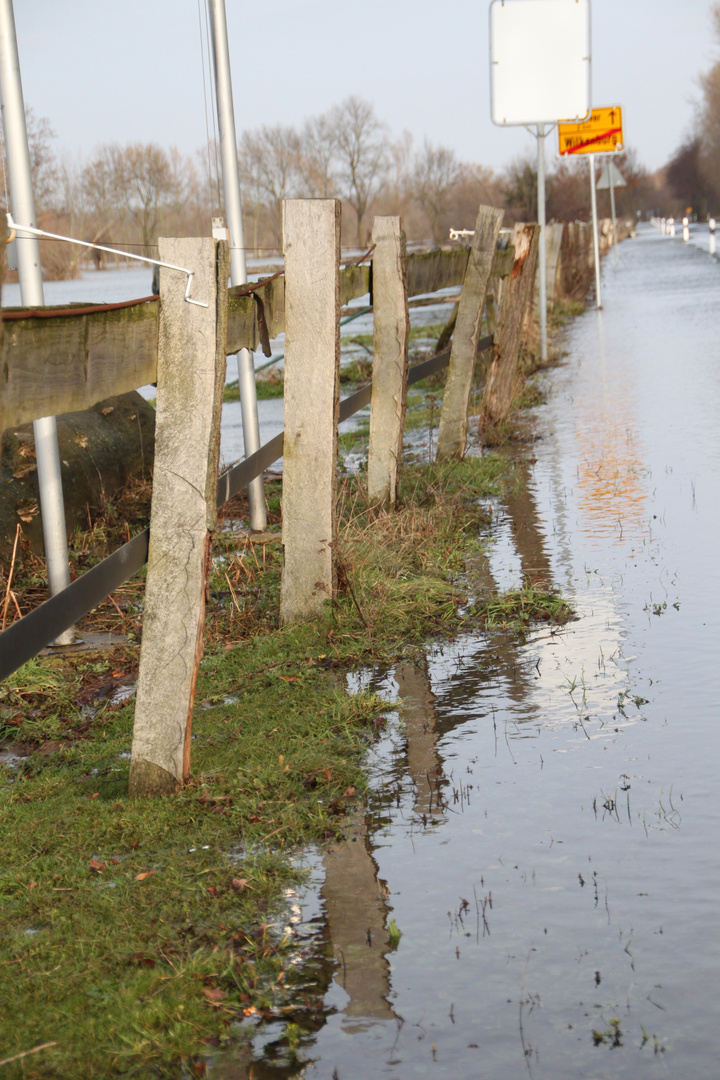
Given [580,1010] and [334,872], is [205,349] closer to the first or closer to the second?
[334,872]

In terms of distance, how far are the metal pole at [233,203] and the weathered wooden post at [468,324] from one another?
74.8 inches

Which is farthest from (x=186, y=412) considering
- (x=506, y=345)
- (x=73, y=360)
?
(x=506, y=345)

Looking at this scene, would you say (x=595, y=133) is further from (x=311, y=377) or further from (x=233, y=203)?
(x=311, y=377)

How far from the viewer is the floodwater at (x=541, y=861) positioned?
7.99 ft

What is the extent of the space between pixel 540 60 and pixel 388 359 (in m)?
8.44

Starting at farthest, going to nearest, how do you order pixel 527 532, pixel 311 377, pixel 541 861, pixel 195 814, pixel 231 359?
pixel 231 359, pixel 527 532, pixel 311 377, pixel 195 814, pixel 541 861

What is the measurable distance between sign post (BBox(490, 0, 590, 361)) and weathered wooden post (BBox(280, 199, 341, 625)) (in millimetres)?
9299

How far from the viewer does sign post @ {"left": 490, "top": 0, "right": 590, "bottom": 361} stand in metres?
13.9

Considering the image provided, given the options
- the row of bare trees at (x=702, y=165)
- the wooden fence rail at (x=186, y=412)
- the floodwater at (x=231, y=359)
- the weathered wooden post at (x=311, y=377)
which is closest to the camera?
the wooden fence rail at (x=186, y=412)

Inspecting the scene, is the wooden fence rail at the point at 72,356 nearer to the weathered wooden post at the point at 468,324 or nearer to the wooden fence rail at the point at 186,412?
the wooden fence rail at the point at 186,412

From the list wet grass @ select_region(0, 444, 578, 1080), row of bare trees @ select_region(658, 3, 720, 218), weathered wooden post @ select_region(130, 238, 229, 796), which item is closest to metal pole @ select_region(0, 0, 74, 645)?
wet grass @ select_region(0, 444, 578, 1080)

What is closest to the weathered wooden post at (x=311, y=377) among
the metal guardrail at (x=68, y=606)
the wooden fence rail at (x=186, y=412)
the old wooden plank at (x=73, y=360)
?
the wooden fence rail at (x=186, y=412)

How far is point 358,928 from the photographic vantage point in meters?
2.87

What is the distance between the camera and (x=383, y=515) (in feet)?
21.0
